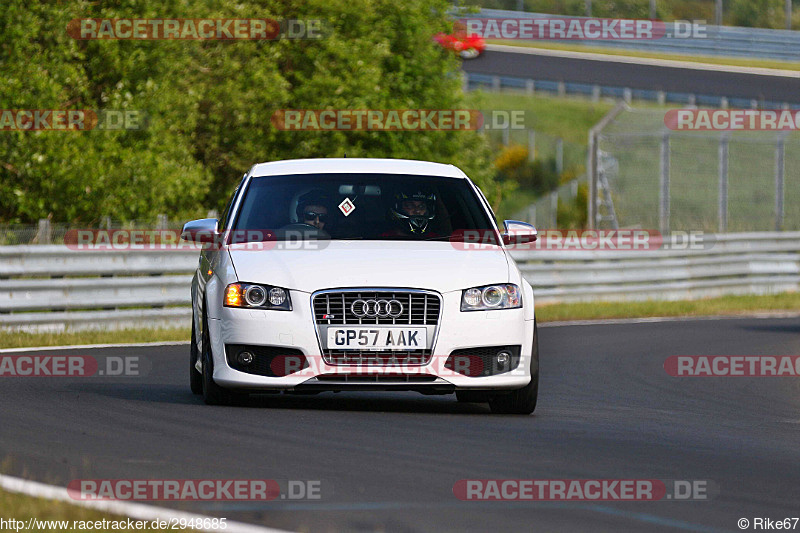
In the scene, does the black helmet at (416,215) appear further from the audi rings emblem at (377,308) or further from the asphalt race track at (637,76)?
the asphalt race track at (637,76)

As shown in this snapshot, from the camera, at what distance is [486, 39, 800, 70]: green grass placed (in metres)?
Result: 43.9

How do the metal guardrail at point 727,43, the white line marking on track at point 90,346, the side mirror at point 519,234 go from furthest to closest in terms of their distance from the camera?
the metal guardrail at point 727,43 → the white line marking on track at point 90,346 → the side mirror at point 519,234

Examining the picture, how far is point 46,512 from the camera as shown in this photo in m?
5.78

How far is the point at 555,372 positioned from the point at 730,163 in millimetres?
25143

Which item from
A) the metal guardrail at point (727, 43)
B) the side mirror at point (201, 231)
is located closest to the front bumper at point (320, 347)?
the side mirror at point (201, 231)

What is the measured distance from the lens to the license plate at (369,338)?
9133 mm

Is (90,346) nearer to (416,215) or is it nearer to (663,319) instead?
(416,215)

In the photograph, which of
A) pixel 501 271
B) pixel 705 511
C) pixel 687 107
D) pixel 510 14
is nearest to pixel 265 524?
pixel 705 511

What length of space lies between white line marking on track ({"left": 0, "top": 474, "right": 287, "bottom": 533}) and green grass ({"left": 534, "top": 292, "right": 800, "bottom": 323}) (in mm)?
15407

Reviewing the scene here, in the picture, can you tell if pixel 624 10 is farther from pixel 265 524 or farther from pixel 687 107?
pixel 265 524

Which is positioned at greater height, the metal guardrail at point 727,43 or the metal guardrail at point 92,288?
the metal guardrail at point 727,43

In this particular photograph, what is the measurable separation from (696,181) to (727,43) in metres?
8.25

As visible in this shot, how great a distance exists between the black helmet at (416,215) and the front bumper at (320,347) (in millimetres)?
994

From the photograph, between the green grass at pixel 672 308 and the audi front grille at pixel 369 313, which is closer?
the audi front grille at pixel 369 313
